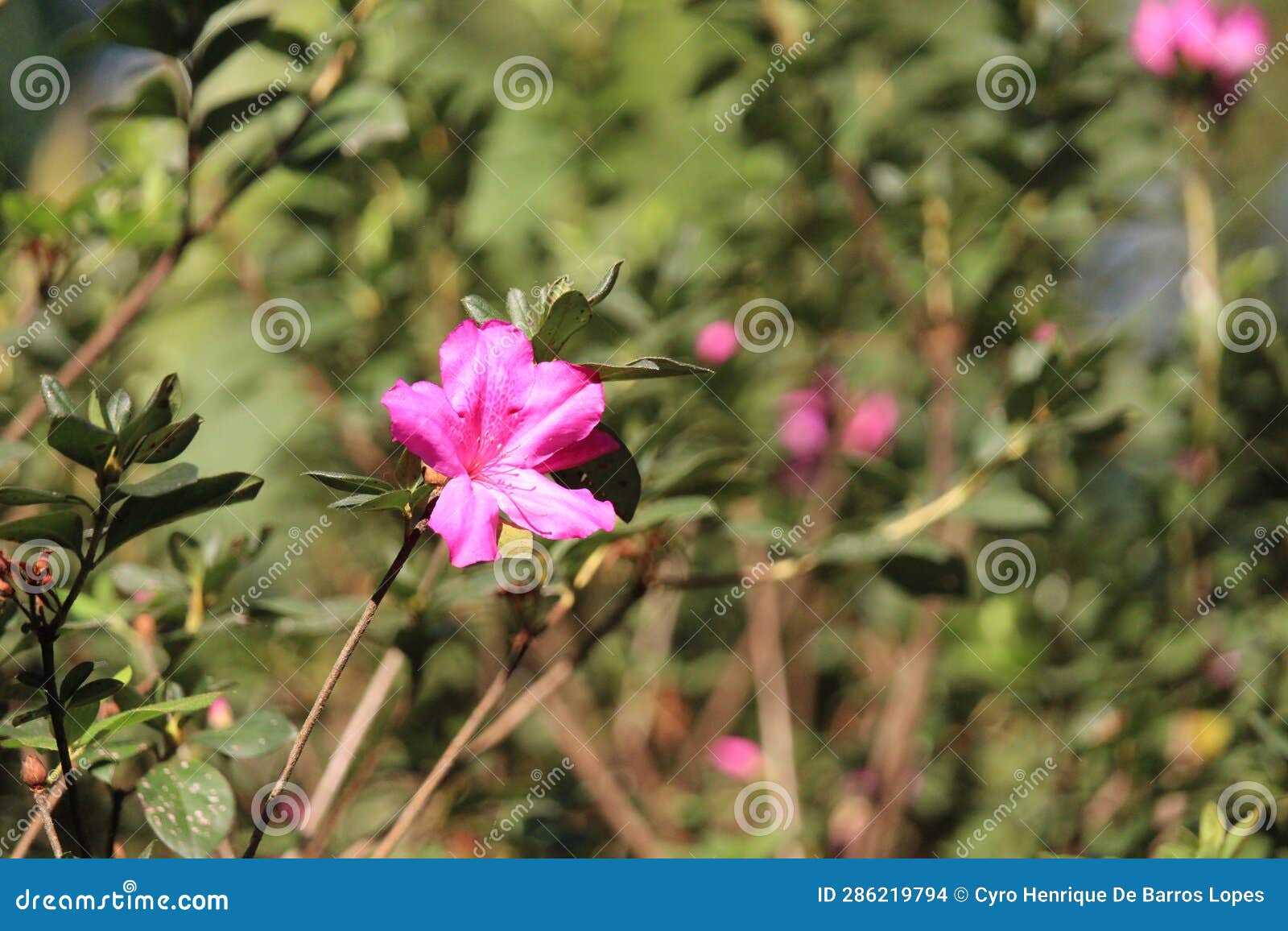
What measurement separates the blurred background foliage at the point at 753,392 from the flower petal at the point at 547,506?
26cm

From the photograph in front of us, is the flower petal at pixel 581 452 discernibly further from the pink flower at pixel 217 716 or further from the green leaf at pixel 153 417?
the pink flower at pixel 217 716

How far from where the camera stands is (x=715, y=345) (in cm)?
146

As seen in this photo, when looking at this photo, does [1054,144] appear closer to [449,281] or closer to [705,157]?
[705,157]

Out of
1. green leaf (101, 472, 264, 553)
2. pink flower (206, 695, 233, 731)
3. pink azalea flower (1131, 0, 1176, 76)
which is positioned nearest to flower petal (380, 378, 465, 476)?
Result: green leaf (101, 472, 264, 553)

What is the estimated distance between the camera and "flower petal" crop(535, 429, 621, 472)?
755 millimetres

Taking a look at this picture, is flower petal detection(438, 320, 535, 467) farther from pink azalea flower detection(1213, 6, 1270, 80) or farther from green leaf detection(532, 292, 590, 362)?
pink azalea flower detection(1213, 6, 1270, 80)

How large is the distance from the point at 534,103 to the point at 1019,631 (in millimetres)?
1176

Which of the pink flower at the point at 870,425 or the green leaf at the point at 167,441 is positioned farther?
the pink flower at the point at 870,425

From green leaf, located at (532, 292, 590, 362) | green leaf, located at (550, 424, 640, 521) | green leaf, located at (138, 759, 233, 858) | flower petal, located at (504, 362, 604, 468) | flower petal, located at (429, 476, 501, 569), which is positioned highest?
green leaf, located at (532, 292, 590, 362)

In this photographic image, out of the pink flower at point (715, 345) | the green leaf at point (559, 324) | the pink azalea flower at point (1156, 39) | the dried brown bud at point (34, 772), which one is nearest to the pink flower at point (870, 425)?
the pink flower at point (715, 345)

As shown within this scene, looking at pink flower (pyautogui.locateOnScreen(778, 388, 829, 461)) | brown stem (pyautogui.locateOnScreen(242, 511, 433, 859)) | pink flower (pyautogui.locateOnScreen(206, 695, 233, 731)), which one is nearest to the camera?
brown stem (pyautogui.locateOnScreen(242, 511, 433, 859))

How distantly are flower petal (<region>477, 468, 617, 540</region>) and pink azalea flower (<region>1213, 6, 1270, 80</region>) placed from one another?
1.40m

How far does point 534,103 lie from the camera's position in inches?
74.1

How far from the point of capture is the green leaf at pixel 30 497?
2.30ft
